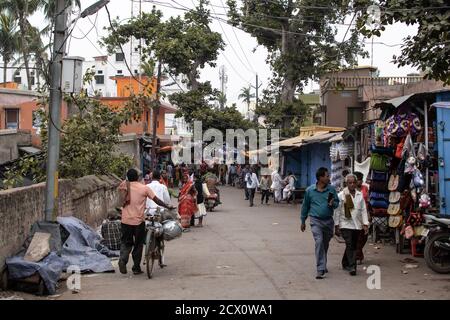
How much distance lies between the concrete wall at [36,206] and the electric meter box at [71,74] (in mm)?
1906

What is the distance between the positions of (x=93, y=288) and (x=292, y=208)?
1738 cm

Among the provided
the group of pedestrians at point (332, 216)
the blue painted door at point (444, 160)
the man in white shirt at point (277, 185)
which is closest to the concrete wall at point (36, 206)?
the group of pedestrians at point (332, 216)

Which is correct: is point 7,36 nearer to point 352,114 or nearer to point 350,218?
point 352,114

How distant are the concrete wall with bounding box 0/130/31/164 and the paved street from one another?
12.4 metres

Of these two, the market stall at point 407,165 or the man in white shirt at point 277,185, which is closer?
the market stall at point 407,165

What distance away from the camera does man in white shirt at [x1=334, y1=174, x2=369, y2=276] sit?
999cm

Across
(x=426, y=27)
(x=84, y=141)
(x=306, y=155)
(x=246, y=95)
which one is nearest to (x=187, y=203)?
(x=84, y=141)

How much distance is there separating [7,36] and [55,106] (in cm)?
3664

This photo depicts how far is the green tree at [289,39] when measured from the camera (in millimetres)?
28391

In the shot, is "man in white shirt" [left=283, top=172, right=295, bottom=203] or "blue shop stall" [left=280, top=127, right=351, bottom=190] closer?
"blue shop stall" [left=280, top=127, right=351, bottom=190]

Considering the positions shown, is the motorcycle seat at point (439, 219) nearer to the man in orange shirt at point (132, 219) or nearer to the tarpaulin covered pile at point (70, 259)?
the man in orange shirt at point (132, 219)

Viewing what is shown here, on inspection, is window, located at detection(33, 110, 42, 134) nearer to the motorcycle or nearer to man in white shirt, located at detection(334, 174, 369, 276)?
man in white shirt, located at detection(334, 174, 369, 276)

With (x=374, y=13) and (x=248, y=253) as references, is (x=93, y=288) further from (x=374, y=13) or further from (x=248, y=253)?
(x=374, y=13)

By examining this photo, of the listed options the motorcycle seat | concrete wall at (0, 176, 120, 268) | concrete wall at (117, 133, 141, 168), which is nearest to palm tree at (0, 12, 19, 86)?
concrete wall at (117, 133, 141, 168)
